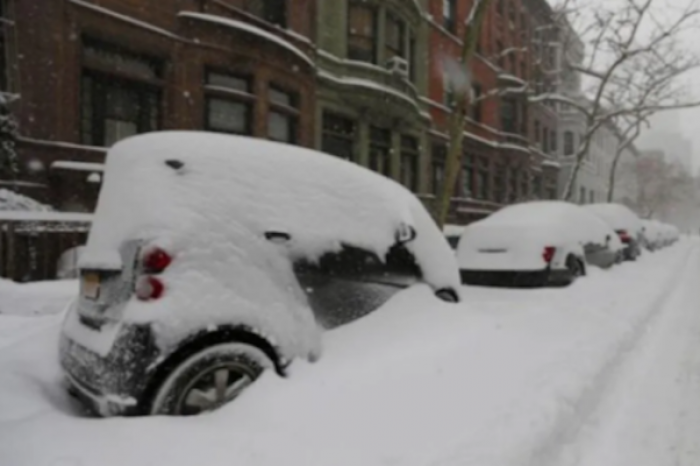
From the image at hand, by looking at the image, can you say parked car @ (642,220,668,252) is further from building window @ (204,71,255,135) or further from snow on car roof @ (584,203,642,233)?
building window @ (204,71,255,135)

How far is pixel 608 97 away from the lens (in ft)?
88.0

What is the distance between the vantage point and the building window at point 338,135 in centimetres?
1805

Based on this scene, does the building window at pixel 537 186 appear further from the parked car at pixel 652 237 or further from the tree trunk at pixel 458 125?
the tree trunk at pixel 458 125

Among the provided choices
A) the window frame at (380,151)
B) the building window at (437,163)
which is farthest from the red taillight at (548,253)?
the building window at (437,163)

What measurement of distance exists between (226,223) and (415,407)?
169cm

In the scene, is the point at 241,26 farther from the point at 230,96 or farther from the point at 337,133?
the point at 337,133

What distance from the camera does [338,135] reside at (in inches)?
725

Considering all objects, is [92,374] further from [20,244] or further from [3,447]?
[20,244]

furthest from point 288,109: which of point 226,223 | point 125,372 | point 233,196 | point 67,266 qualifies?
point 125,372

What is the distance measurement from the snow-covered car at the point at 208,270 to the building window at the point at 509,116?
30143mm

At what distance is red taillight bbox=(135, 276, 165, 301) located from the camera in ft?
10.7

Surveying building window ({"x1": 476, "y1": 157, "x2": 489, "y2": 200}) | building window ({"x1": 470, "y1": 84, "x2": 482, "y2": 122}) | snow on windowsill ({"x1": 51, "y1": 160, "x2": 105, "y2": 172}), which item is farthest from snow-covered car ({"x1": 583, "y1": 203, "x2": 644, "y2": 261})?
snow on windowsill ({"x1": 51, "y1": 160, "x2": 105, "y2": 172})

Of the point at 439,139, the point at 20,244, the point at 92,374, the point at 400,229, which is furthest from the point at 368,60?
the point at 92,374

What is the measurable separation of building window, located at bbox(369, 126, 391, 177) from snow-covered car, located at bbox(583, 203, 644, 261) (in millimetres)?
7073
